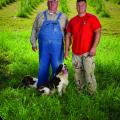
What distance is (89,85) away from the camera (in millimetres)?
7238

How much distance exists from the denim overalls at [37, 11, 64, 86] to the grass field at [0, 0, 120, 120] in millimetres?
620

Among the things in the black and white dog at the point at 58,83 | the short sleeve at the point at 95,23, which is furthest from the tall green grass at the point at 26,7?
the short sleeve at the point at 95,23

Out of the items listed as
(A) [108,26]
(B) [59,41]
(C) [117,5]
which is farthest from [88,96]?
(C) [117,5]

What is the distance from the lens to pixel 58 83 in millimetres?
7336

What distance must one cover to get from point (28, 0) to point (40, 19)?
19.4 meters

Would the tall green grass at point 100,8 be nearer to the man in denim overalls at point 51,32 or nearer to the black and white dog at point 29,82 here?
the black and white dog at point 29,82

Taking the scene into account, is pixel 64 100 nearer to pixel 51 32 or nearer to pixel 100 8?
pixel 51 32

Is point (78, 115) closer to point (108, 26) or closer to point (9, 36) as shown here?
point (9, 36)

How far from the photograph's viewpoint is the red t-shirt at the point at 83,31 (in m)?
6.84

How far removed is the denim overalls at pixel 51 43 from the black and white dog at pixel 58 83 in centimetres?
28

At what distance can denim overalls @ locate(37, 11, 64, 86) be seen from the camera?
23.9ft

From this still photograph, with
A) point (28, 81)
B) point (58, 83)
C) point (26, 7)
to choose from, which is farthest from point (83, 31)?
point (26, 7)

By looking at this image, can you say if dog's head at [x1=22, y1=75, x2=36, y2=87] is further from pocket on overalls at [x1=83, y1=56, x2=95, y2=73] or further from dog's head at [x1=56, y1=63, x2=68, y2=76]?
A: pocket on overalls at [x1=83, y1=56, x2=95, y2=73]

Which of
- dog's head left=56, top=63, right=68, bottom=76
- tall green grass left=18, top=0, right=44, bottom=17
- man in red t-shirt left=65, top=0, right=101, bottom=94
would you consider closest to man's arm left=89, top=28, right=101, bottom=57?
man in red t-shirt left=65, top=0, right=101, bottom=94
